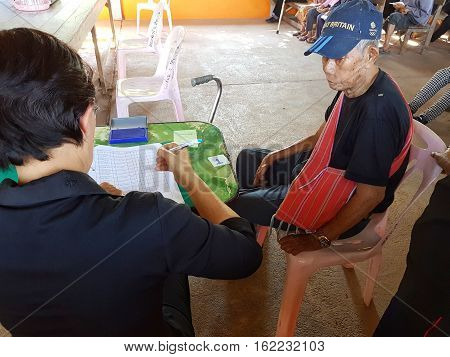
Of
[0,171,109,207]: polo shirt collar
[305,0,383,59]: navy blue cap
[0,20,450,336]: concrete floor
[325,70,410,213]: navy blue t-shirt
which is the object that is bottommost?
[0,20,450,336]: concrete floor

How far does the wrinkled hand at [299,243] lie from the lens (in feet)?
4.40

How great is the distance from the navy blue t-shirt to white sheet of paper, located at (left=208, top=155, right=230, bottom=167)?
1.41 feet

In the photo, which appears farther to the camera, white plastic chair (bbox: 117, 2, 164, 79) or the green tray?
white plastic chair (bbox: 117, 2, 164, 79)

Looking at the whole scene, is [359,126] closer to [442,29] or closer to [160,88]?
[160,88]

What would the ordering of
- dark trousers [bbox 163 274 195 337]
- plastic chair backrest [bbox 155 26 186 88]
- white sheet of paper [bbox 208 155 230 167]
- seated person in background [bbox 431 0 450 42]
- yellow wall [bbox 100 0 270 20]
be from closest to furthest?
1. dark trousers [bbox 163 274 195 337]
2. white sheet of paper [bbox 208 155 230 167]
3. plastic chair backrest [bbox 155 26 186 88]
4. seated person in background [bbox 431 0 450 42]
5. yellow wall [bbox 100 0 270 20]

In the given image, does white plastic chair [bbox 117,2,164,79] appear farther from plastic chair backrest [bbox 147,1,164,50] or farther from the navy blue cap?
the navy blue cap

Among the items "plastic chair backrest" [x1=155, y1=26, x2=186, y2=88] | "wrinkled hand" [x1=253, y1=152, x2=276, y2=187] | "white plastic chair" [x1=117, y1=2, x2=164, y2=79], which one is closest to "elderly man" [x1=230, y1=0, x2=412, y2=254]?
"wrinkled hand" [x1=253, y1=152, x2=276, y2=187]

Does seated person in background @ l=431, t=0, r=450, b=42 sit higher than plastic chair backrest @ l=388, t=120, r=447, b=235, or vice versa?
plastic chair backrest @ l=388, t=120, r=447, b=235

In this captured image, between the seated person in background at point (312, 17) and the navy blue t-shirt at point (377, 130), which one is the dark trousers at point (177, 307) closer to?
the navy blue t-shirt at point (377, 130)

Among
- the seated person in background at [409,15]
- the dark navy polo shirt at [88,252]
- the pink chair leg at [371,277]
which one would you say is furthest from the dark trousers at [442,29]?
the dark navy polo shirt at [88,252]

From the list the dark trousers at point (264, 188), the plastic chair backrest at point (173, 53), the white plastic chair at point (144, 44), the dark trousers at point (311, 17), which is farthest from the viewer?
the dark trousers at point (311, 17)

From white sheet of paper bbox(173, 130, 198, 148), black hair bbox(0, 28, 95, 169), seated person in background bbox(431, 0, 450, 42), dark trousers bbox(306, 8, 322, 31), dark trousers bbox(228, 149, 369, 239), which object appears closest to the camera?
black hair bbox(0, 28, 95, 169)

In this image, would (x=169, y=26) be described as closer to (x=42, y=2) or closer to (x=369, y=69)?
(x=42, y=2)

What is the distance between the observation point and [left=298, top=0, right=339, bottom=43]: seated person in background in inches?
196
